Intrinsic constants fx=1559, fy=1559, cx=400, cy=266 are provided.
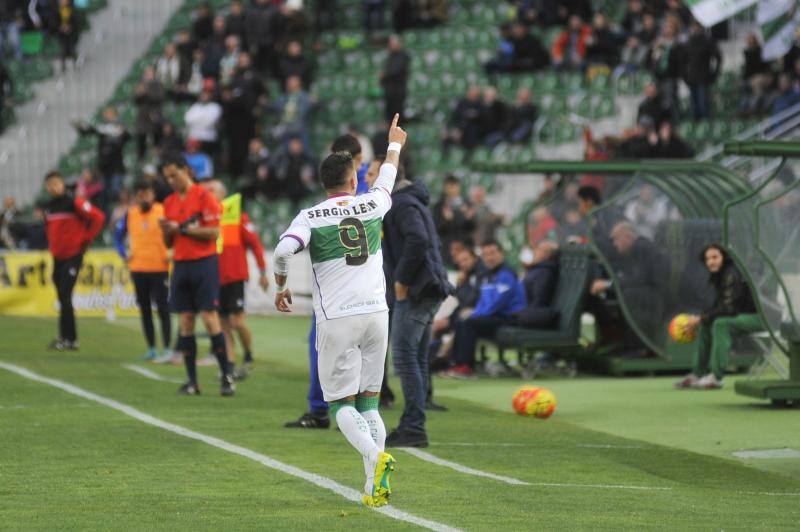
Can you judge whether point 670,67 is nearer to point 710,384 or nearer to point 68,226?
point 710,384

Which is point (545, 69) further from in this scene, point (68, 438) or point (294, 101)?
point (68, 438)

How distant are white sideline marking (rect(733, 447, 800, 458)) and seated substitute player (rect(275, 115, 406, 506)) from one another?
3.47 m

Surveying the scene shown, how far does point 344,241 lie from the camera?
8906mm

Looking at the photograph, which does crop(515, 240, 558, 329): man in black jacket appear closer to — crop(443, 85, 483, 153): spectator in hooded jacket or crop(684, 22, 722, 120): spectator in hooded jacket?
crop(684, 22, 722, 120): spectator in hooded jacket

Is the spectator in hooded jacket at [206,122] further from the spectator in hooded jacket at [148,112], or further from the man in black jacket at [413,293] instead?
the man in black jacket at [413,293]

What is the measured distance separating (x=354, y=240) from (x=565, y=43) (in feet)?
67.7

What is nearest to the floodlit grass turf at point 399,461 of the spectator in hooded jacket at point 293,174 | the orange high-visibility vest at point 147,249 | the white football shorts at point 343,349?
the white football shorts at point 343,349

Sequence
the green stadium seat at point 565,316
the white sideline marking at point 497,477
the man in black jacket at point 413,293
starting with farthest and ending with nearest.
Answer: the green stadium seat at point 565,316
the man in black jacket at point 413,293
the white sideline marking at point 497,477

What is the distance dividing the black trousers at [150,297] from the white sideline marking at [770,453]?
856 cm

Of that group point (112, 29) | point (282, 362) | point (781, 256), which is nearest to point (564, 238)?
point (282, 362)

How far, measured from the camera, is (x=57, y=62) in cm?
3769

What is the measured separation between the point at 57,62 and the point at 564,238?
2179 centimetres

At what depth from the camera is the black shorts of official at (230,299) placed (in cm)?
1631

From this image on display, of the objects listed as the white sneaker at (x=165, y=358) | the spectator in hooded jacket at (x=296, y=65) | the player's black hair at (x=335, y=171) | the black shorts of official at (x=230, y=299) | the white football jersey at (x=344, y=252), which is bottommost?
the white sneaker at (x=165, y=358)
